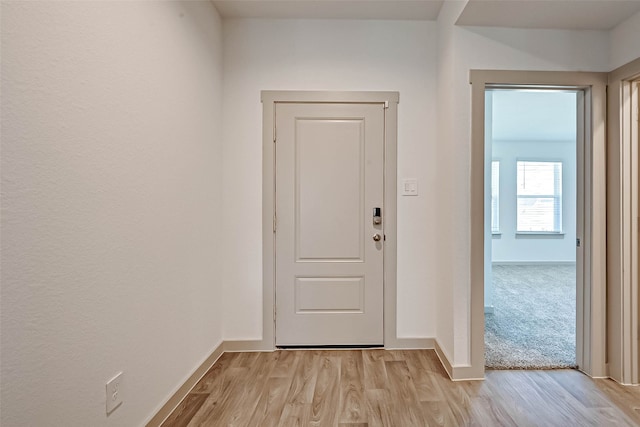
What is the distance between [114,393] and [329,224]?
170 cm

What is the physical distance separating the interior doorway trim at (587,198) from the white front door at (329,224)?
2.33 feet

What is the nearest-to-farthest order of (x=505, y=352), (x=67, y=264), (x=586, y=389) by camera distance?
(x=67, y=264)
(x=586, y=389)
(x=505, y=352)

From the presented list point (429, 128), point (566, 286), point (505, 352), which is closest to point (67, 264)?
point (429, 128)

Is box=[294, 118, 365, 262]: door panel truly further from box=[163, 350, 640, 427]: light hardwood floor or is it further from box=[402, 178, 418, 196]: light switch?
box=[163, 350, 640, 427]: light hardwood floor

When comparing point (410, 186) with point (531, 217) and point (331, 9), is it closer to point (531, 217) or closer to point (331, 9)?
point (331, 9)

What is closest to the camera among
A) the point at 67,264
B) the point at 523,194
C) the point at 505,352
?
the point at 67,264

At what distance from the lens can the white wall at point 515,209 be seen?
6.43m

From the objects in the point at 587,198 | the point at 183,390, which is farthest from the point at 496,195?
the point at 183,390

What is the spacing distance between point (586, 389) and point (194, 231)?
2.75 meters

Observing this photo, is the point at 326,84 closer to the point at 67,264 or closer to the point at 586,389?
the point at 67,264

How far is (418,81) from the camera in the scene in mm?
2520

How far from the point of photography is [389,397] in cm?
188

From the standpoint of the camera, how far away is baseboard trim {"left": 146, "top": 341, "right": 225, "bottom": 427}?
1645 millimetres

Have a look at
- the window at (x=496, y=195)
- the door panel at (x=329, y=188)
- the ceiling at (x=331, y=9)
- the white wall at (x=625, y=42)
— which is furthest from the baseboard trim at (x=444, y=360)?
the window at (x=496, y=195)
